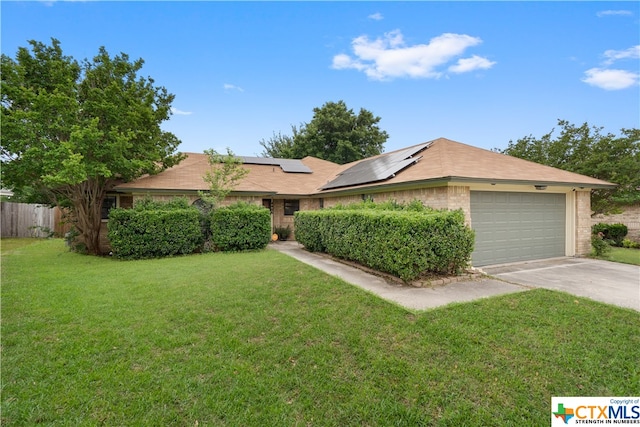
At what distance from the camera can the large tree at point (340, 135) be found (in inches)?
1158

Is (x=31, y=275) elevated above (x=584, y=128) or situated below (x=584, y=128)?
below

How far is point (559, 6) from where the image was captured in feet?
28.9

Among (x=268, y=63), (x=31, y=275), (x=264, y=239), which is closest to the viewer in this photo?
(x=31, y=275)

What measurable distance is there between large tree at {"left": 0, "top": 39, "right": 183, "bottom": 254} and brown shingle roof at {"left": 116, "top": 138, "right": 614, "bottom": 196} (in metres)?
1.37

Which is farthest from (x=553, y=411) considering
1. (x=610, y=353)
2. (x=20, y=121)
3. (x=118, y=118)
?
(x=20, y=121)

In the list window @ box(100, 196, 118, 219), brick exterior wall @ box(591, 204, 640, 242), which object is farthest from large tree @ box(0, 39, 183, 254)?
brick exterior wall @ box(591, 204, 640, 242)

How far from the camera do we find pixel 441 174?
8.56 meters

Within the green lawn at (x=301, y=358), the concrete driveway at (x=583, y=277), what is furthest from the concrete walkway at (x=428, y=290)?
the concrete driveway at (x=583, y=277)

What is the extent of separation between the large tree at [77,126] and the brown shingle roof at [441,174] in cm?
137

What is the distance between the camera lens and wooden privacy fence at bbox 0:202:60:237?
18281 mm

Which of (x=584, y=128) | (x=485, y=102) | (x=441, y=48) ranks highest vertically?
(x=441, y=48)

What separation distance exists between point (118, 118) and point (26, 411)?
36.0ft

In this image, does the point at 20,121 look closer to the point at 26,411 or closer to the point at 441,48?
the point at 26,411

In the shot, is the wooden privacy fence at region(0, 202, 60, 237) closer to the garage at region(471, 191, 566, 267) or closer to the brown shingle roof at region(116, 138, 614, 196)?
the brown shingle roof at region(116, 138, 614, 196)
